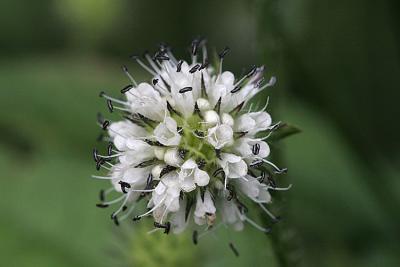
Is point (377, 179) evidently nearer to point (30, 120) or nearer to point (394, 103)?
point (394, 103)

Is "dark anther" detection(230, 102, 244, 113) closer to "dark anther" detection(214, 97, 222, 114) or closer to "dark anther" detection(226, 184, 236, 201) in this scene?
"dark anther" detection(214, 97, 222, 114)

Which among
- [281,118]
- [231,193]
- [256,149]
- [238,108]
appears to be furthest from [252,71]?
[281,118]

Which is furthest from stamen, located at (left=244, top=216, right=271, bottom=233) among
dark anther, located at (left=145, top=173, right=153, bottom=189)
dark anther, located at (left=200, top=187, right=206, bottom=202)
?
dark anther, located at (left=145, top=173, right=153, bottom=189)

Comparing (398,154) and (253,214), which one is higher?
(253,214)

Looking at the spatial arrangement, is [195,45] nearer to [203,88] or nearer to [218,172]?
[203,88]

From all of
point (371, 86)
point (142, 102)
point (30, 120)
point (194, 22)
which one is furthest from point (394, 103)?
point (142, 102)

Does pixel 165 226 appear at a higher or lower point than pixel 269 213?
higher

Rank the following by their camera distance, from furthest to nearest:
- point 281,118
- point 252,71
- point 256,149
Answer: point 281,118 → point 252,71 → point 256,149

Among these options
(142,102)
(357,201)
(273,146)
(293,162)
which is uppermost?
(142,102)
